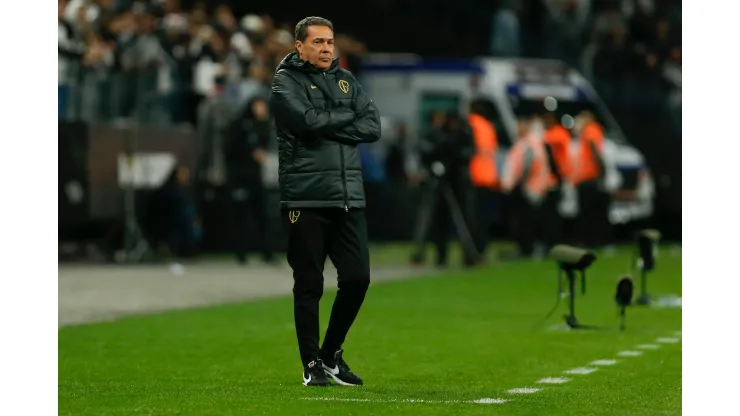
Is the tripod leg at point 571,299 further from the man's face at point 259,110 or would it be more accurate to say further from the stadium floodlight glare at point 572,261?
the man's face at point 259,110

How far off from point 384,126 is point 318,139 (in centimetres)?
2004

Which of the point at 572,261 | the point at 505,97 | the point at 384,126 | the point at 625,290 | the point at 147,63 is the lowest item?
the point at 625,290

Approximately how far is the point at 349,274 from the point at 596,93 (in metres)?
23.9

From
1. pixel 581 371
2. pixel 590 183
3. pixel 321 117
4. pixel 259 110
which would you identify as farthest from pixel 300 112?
pixel 590 183

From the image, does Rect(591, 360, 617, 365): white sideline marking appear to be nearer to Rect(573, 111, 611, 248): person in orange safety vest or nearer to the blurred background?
the blurred background

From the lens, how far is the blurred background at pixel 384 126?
83.1 feet

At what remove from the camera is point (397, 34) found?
37.5m

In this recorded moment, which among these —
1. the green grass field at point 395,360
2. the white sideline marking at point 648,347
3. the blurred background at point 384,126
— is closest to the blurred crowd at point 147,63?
the blurred background at point 384,126

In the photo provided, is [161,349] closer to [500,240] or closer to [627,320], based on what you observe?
[627,320]

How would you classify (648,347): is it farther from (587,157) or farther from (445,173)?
(587,157)

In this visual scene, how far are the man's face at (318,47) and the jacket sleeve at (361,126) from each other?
0.31m

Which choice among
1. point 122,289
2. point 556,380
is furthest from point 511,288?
point 556,380

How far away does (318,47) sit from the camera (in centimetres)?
1061

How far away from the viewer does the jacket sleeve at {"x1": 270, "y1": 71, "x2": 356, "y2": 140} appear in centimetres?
1052
